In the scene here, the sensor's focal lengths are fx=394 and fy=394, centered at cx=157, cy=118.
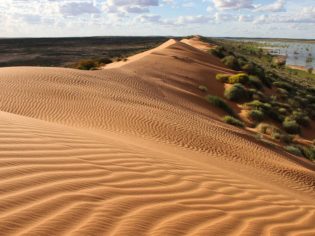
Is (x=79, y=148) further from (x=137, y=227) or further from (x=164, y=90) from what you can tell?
(x=164, y=90)

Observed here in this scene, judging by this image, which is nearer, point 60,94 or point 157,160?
point 157,160

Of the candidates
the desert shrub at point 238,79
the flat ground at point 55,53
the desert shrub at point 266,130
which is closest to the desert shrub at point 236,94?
the desert shrub at point 238,79

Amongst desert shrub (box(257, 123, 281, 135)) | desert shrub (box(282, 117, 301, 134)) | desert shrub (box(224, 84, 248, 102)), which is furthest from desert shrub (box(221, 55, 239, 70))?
desert shrub (box(257, 123, 281, 135))

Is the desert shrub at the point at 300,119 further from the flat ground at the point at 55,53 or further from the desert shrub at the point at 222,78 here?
the flat ground at the point at 55,53

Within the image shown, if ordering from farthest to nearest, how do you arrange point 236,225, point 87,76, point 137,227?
1. point 87,76
2. point 236,225
3. point 137,227

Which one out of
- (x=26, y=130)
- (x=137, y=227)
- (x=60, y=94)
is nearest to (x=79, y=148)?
(x=26, y=130)

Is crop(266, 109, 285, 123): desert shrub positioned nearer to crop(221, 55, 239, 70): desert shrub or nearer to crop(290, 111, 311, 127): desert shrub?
crop(290, 111, 311, 127): desert shrub
